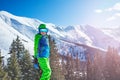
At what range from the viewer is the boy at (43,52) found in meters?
11.5

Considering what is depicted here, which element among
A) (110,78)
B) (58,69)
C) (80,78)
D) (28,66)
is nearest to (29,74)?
(28,66)

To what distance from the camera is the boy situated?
11.5 metres

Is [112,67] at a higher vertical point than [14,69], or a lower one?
lower

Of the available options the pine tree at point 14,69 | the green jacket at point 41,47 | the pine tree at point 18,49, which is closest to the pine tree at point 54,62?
the pine tree at point 14,69

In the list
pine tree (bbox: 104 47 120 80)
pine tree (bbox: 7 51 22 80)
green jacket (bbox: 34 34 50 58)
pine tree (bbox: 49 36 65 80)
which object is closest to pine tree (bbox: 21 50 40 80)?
pine tree (bbox: 7 51 22 80)

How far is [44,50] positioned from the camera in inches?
459

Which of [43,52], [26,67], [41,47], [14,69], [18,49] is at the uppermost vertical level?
[18,49]

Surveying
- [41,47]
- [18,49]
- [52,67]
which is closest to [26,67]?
[18,49]

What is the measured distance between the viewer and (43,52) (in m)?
11.6

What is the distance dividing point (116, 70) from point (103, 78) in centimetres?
726

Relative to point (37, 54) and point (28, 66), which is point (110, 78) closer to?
point (28, 66)

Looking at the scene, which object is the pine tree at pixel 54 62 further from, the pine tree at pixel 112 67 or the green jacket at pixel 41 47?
the pine tree at pixel 112 67

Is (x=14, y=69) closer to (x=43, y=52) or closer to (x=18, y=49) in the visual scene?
(x=18, y=49)

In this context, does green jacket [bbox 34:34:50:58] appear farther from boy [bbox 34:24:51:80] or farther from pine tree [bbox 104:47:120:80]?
pine tree [bbox 104:47:120:80]
